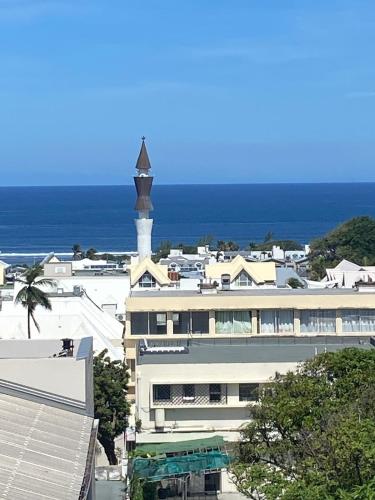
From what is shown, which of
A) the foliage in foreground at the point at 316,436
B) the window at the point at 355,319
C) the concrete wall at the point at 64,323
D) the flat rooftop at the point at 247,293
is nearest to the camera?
the foliage in foreground at the point at 316,436

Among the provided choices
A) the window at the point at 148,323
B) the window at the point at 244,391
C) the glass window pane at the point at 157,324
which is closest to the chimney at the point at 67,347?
the window at the point at 244,391

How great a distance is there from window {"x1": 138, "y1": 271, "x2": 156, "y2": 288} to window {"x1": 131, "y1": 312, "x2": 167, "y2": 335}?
9494mm

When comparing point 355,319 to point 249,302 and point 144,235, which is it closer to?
point 249,302

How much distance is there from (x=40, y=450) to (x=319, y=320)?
27.7 meters

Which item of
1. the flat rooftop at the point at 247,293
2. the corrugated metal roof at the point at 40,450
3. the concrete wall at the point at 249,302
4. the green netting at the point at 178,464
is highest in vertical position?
the flat rooftop at the point at 247,293

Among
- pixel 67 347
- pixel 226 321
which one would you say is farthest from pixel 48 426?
pixel 226 321

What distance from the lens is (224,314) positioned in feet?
142

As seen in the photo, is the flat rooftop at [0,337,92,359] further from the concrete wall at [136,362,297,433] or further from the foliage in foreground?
the concrete wall at [136,362,297,433]

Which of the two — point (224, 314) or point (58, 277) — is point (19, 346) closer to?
point (224, 314)

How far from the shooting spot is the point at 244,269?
51.7 metres

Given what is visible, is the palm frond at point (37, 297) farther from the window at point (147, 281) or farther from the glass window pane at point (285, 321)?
the window at point (147, 281)

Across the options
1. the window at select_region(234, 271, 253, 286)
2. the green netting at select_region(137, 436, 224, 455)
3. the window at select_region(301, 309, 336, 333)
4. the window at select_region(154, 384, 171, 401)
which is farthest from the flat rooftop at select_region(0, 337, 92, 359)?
the window at select_region(234, 271, 253, 286)

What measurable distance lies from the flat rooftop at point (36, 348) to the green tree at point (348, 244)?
239 feet

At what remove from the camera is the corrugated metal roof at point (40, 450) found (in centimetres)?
1535
